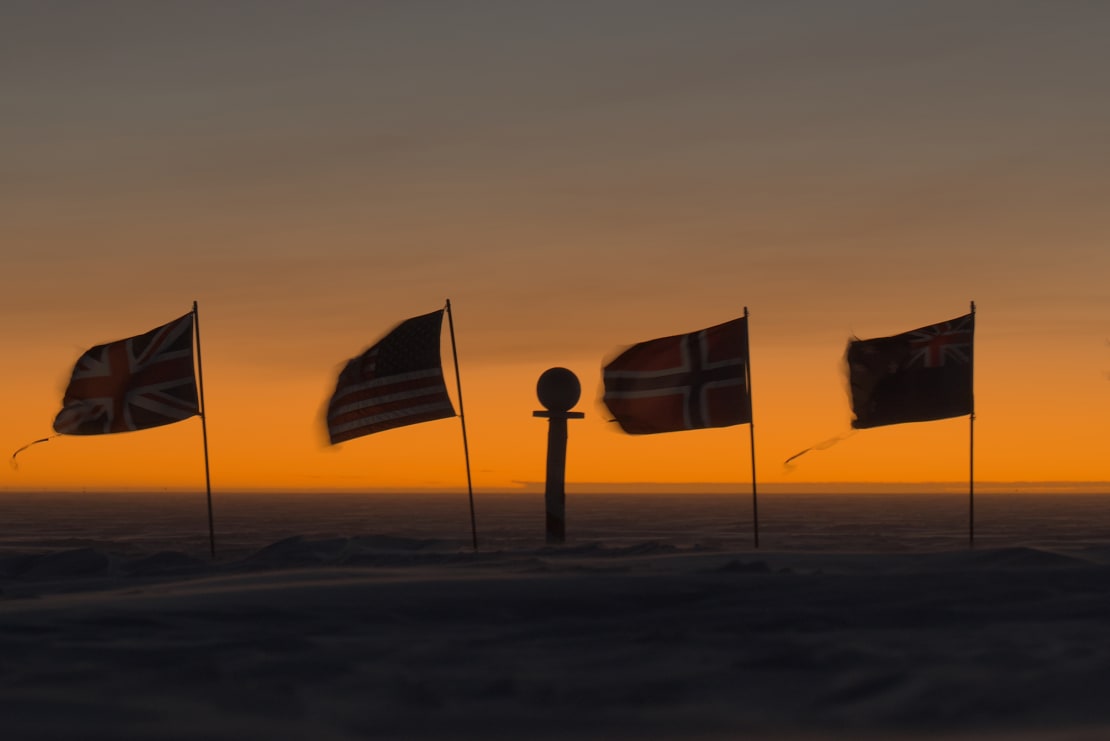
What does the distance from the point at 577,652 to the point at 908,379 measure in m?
12.5

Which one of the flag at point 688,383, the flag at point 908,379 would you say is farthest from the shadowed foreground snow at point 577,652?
the flag at point 688,383

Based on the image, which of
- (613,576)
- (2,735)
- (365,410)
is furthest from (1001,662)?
(365,410)

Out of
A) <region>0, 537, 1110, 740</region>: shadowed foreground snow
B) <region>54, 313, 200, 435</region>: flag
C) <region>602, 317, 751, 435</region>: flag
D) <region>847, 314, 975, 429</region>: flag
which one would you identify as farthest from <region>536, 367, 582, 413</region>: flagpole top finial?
<region>0, 537, 1110, 740</region>: shadowed foreground snow

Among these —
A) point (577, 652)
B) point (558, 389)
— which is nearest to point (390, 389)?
point (558, 389)

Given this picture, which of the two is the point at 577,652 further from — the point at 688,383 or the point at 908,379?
the point at 908,379

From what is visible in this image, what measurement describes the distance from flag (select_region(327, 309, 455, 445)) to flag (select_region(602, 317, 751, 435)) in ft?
11.5

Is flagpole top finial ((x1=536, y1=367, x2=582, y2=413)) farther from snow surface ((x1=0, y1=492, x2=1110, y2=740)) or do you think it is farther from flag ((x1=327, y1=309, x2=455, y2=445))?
snow surface ((x1=0, y1=492, x2=1110, y2=740))

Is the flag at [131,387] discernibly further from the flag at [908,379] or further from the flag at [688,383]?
the flag at [908,379]

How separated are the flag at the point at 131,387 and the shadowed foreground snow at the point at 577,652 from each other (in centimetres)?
465

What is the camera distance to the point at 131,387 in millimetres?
22516

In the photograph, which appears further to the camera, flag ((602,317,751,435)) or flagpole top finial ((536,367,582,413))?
flagpole top finial ((536,367,582,413))

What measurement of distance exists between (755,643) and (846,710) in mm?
2643

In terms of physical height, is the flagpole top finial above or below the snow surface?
above

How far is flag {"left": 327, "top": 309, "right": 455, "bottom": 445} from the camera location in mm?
23031
